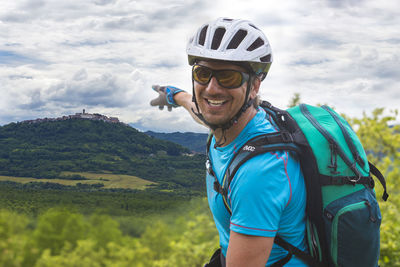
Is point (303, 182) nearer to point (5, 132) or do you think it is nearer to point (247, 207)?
point (247, 207)

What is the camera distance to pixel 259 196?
154cm

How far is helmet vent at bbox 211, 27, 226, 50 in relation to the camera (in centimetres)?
187

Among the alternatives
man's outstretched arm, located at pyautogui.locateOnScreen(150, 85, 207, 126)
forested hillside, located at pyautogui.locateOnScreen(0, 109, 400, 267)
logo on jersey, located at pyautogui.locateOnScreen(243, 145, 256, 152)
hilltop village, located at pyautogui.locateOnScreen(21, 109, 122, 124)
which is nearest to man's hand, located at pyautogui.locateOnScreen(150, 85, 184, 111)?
man's outstretched arm, located at pyautogui.locateOnScreen(150, 85, 207, 126)

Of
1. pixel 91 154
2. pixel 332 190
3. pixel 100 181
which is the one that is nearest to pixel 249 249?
pixel 332 190

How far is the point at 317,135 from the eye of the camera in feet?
5.88

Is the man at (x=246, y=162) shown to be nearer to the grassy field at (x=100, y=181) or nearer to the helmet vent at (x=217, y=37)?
the helmet vent at (x=217, y=37)

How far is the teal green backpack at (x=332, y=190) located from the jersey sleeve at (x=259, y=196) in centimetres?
8

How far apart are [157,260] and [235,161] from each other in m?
5.25

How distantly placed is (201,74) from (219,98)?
149 mm

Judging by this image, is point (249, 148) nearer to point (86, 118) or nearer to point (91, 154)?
point (91, 154)

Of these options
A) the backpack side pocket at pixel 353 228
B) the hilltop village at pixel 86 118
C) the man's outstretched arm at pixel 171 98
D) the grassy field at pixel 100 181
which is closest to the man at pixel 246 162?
the backpack side pocket at pixel 353 228

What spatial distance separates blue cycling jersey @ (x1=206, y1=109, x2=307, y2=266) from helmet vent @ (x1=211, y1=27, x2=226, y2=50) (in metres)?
0.40

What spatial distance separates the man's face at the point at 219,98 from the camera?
6.01ft

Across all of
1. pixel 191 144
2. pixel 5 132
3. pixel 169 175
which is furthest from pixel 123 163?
pixel 191 144
